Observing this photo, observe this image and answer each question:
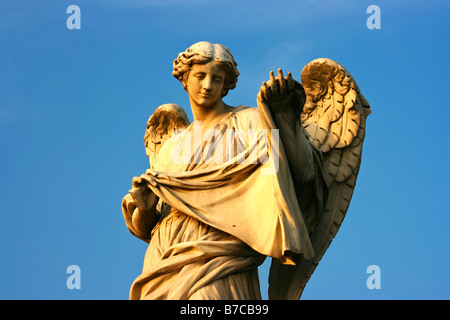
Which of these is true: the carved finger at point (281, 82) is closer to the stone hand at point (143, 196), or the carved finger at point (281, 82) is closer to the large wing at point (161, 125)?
the stone hand at point (143, 196)

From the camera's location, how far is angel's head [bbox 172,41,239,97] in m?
11.9

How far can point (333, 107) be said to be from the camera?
12.7 m

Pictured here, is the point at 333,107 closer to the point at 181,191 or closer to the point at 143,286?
the point at 181,191

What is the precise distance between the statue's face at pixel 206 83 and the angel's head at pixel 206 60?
48 mm

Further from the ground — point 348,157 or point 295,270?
point 348,157

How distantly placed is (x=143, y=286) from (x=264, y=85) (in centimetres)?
228

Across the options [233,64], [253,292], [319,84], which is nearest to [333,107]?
[319,84]

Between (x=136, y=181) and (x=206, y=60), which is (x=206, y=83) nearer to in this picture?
(x=206, y=60)

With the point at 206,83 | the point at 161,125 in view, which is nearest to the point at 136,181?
the point at 206,83

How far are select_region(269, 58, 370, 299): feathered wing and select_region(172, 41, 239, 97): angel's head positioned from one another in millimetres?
1070

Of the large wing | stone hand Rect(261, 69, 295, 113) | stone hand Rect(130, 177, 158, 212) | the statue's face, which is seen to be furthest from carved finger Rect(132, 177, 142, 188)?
stone hand Rect(261, 69, 295, 113)
